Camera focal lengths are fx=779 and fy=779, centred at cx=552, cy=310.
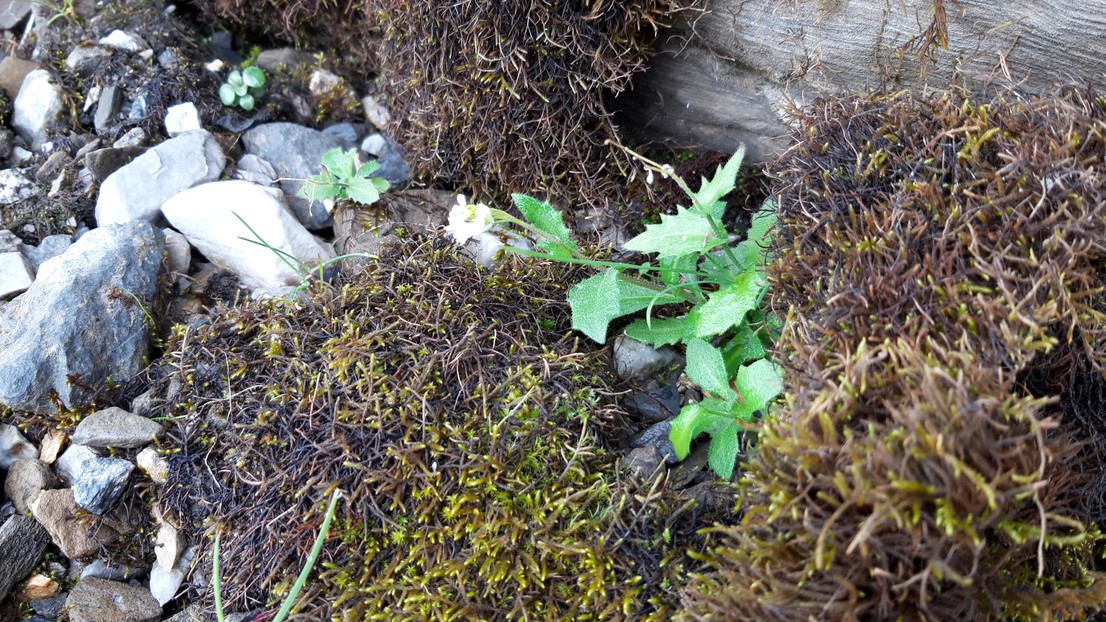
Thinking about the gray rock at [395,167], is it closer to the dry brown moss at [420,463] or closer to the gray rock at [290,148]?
the gray rock at [290,148]

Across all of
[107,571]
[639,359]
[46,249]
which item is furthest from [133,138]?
[639,359]

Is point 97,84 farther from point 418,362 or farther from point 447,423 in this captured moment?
point 447,423

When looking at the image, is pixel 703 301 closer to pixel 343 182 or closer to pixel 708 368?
pixel 708 368

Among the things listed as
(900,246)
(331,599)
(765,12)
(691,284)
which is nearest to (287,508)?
(331,599)

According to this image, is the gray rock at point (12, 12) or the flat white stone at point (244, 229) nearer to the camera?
the flat white stone at point (244, 229)

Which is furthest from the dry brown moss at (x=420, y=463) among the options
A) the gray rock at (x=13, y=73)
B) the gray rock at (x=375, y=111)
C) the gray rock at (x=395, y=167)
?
the gray rock at (x=13, y=73)

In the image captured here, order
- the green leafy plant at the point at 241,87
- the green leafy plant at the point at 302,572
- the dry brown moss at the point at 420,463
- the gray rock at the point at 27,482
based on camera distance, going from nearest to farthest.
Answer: the green leafy plant at the point at 302,572, the dry brown moss at the point at 420,463, the gray rock at the point at 27,482, the green leafy plant at the point at 241,87
